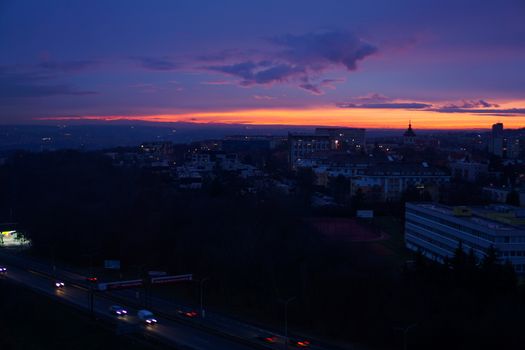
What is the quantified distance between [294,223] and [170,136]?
68444mm

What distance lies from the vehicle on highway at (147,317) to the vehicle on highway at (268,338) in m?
1.88

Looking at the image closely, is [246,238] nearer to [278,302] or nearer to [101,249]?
[278,302]

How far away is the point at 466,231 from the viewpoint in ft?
40.8

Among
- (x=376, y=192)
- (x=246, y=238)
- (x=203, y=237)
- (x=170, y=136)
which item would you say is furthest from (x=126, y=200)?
(x=170, y=136)

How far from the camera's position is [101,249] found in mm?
15031

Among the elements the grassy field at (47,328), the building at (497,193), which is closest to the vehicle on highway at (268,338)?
the grassy field at (47,328)

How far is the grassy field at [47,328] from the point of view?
904 cm

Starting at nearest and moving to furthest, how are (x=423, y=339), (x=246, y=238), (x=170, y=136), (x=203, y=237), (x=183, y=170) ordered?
(x=423, y=339)
(x=246, y=238)
(x=203, y=237)
(x=183, y=170)
(x=170, y=136)

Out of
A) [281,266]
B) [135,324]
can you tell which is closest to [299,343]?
[135,324]

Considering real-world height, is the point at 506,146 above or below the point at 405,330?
above

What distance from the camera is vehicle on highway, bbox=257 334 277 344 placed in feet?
27.6

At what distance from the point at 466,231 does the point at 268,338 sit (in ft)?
19.2

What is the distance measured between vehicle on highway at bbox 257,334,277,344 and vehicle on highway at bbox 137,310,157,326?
1.88 metres

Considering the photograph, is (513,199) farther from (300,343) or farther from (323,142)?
(323,142)
